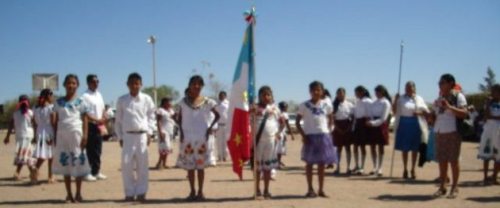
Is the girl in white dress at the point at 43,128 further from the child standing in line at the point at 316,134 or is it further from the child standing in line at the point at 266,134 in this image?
the child standing in line at the point at 316,134

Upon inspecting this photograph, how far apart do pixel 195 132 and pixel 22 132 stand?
5176mm

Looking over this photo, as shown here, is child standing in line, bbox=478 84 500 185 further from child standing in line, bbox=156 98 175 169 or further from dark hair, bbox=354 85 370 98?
child standing in line, bbox=156 98 175 169

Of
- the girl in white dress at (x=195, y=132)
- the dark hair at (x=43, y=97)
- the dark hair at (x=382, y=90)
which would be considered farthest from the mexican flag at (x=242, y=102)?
the dark hair at (x=43, y=97)

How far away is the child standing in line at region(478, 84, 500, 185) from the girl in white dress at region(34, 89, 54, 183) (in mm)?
9009

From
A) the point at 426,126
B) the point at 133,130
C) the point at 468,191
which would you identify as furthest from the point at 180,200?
the point at 426,126

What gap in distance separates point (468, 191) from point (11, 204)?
25.5 ft

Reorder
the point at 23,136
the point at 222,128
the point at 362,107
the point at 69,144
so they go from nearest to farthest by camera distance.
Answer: the point at 69,144 < the point at 23,136 < the point at 362,107 < the point at 222,128

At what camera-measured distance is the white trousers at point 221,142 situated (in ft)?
55.0

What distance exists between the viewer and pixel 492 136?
37.6 ft

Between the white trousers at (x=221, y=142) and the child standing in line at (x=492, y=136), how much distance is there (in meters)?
7.60

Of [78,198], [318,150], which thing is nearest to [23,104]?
[78,198]

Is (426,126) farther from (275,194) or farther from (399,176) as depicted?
(275,194)

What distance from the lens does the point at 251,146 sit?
1013 centimetres

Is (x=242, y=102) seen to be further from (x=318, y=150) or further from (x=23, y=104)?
(x=23, y=104)
